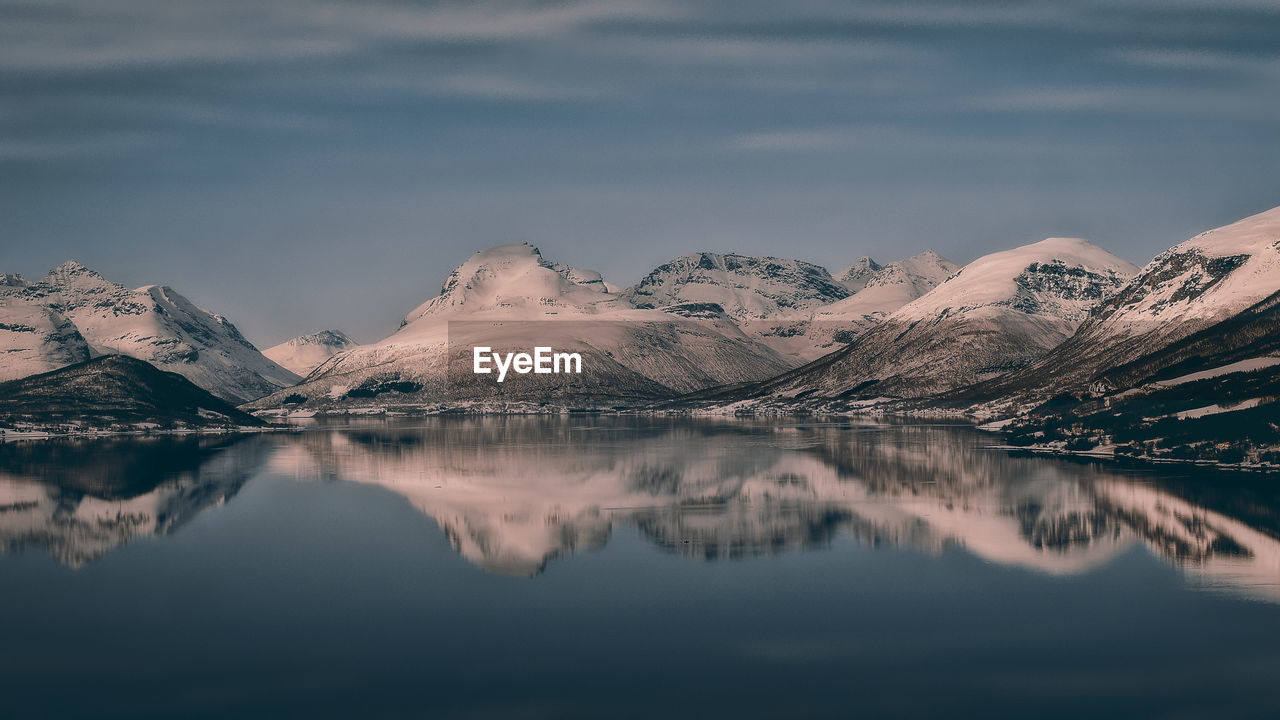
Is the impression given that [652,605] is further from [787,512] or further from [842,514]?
[842,514]

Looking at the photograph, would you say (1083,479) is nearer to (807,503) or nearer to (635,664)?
(807,503)

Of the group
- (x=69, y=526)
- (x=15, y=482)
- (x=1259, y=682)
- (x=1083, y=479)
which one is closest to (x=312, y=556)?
(x=69, y=526)

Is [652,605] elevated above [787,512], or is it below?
below

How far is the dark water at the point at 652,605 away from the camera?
6619cm

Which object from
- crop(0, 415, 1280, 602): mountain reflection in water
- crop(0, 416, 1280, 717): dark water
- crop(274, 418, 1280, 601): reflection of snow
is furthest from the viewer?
crop(0, 415, 1280, 602): mountain reflection in water

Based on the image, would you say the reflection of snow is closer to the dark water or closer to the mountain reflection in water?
the mountain reflection in water

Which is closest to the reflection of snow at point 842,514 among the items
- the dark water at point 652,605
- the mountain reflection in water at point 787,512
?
the mountain reflection in water at point 787,512

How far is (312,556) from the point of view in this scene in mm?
115188

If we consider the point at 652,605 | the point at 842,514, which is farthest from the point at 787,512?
the point at 652,605

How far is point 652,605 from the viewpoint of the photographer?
295ft

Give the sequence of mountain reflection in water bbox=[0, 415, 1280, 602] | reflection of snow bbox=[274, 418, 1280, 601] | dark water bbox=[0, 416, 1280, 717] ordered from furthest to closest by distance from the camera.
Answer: mountain reflection in water bbox=[0, 415, 1280, 602] → reflection of snow bbox=[274, 418, 1280, 601] → dark water bbox=[0, 416, 1280, 717]

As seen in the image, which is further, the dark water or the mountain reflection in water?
the mountain reflection in water

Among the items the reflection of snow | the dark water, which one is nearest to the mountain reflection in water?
the reflection of snow

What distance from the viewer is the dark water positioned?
6619 cm
